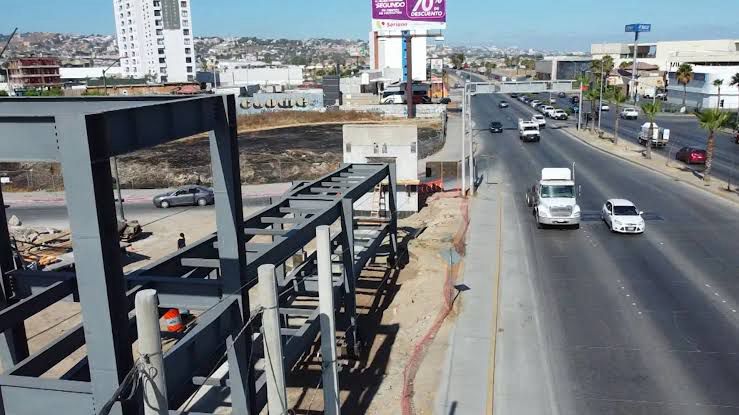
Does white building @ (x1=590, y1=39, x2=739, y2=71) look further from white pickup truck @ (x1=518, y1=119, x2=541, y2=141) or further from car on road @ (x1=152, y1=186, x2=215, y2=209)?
car on road @ (x1=152, y1=186, x2=215, y2=209)

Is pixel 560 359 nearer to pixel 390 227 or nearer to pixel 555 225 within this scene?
pixel 390 227

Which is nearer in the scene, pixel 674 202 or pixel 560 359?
pixel 560 359

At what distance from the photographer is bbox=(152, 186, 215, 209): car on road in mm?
40688

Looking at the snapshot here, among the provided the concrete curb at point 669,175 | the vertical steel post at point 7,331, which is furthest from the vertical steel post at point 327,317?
the concrete curb at point 669,175

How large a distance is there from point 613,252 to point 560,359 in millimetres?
11628

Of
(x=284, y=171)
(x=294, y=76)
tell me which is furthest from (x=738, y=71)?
(x=294, y=76)

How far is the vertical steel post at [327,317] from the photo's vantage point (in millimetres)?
10641

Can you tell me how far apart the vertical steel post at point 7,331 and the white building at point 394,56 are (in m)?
97.9

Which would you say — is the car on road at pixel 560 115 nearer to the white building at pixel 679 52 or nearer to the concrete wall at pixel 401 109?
the concrete wall at pixel 401 109

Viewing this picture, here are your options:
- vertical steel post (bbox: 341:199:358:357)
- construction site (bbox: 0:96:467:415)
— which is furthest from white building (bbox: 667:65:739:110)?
vertical steel post (bbox: 341:199:358:357)

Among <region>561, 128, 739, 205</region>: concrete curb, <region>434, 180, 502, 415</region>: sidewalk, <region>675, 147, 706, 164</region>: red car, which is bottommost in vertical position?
<region>434, 180, 502, 415</region>: sidewalk

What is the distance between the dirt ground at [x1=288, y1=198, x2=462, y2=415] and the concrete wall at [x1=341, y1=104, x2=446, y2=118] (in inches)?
2387

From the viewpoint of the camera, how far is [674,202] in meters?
36.6

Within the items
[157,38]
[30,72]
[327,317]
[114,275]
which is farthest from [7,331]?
[157,38]
